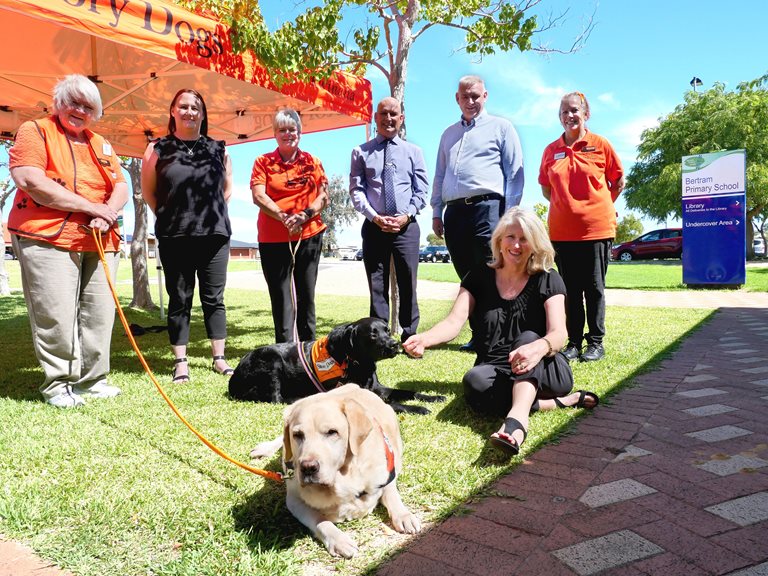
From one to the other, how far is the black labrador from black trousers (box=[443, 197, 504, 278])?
4.94 feet

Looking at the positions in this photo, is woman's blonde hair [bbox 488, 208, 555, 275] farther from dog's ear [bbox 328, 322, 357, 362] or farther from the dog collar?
the dog collar

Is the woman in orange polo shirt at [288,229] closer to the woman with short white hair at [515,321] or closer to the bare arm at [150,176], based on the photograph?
the bare arm at [150,176]

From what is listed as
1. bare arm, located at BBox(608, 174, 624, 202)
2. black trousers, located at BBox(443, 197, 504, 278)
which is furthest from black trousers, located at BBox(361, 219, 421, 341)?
bare arm, located at BBox(608, 174, 624, 202)

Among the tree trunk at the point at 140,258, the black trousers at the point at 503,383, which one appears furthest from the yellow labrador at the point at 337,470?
the tree trunk at the point at 140,258

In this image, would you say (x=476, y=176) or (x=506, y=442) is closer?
(x=506, y=442)

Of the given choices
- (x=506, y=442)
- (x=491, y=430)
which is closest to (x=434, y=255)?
(x=491, y=430)

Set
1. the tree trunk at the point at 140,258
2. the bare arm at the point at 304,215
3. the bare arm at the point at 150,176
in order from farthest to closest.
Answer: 1. the tree trunk at the point at 140,258
2. the bare arm at the point at 304,215
3. the bare arm at the point at 150,176

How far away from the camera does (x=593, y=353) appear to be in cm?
443

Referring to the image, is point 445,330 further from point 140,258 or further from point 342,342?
point 140,258

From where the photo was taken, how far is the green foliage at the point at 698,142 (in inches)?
1144

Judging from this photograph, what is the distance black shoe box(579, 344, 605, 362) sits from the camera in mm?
4395

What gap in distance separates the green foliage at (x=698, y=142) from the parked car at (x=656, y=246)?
11.1 feet

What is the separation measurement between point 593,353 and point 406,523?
3140 millimetres

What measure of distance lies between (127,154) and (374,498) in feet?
25.9
